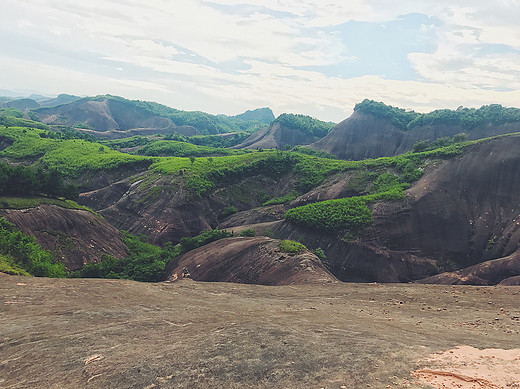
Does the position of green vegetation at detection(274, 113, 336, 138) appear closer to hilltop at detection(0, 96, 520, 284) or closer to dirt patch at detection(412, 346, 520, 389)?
hilltop at detection(0, 96, 520, 284)

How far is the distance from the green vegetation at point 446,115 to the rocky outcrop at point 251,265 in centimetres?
10217

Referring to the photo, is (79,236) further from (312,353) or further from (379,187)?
(379,187)

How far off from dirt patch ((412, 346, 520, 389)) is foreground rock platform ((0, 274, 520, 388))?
7.6 inches

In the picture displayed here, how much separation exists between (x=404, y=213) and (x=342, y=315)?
34998mm

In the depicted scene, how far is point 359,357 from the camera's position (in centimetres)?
1091

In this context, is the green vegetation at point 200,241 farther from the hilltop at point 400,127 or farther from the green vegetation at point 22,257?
the hilltop at point 400,127

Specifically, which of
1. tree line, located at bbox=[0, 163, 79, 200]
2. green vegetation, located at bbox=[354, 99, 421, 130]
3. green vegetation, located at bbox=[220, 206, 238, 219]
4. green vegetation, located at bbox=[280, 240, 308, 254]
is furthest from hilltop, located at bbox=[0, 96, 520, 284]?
green vegetation, located at bbox=[354, 99, 421, 130]

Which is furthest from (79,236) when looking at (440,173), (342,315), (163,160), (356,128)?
(356,128)

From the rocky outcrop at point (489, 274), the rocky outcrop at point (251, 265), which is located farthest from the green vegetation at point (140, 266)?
the rocky outcrop at point (489, 274)

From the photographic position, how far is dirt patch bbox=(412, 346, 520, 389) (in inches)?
346

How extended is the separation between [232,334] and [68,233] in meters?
33.1

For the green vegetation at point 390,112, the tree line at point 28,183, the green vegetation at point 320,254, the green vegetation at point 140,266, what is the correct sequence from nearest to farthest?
the green vegetation at point 140,266 → the tree line at point 28,183 → the green vegetation at point 320,254 → the green vegetation at point 390,112

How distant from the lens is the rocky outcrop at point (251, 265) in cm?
3034

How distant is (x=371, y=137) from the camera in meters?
128
